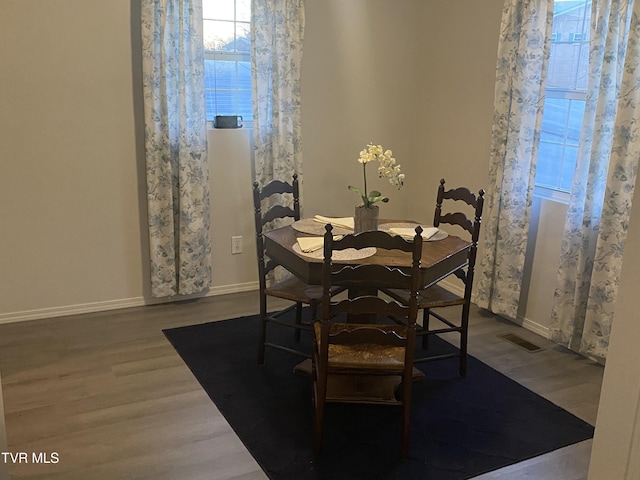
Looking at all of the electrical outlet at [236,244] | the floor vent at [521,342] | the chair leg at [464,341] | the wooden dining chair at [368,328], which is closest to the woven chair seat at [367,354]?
the wooden dining chair at [368,328]

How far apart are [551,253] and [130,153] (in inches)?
105

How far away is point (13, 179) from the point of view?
3.62 metres

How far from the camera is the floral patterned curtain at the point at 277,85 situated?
4039 millimetres

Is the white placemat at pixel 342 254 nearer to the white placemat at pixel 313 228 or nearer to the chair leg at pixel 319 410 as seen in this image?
the white placemat at pixel 313 228

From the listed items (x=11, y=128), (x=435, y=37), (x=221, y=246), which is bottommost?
(x=221, y=246)

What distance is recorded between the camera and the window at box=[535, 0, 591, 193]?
11.9ft

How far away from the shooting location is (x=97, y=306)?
4.02 m

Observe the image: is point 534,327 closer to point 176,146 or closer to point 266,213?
point 266,213

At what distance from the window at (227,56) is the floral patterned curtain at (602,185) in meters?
2.15

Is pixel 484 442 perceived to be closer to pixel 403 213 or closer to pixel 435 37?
pixel 403 213

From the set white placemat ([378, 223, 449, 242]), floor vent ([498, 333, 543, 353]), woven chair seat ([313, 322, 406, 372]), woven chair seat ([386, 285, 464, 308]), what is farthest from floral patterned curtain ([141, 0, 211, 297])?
floor vent ([498, 333, 543, 353])

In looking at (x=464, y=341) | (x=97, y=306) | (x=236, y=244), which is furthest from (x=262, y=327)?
(x=97, y=306)

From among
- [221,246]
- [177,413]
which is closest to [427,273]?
[177,413]

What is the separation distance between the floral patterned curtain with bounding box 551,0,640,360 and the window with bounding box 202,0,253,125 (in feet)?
7.05
